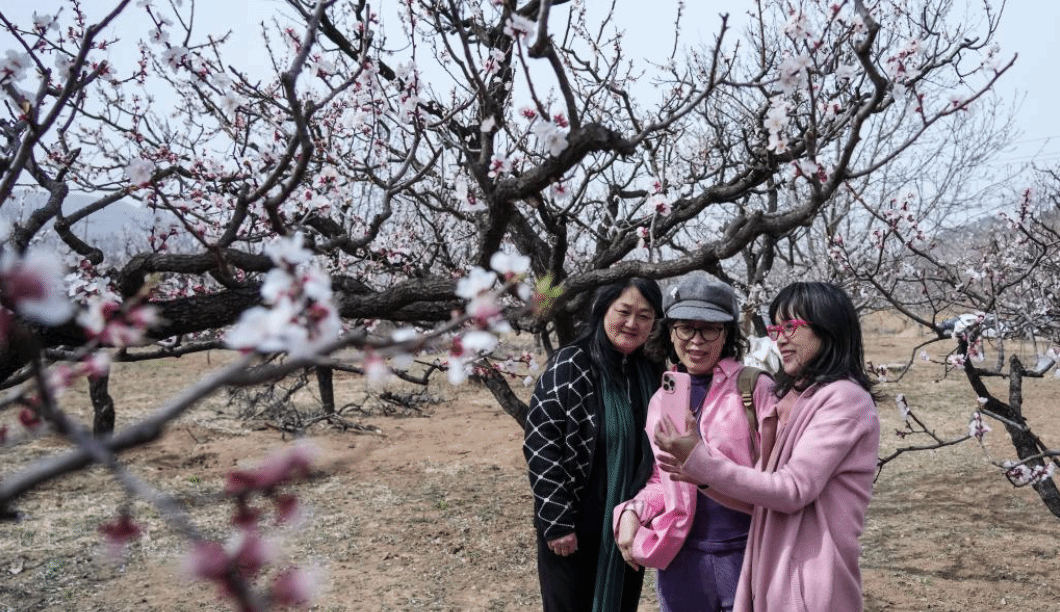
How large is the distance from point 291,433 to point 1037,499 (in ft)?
22.5

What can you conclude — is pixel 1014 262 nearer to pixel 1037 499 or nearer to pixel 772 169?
pixel 1037 499

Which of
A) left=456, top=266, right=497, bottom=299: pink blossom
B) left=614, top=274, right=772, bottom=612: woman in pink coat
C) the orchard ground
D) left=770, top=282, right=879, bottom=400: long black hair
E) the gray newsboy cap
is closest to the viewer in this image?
left=456, top=266, right=497, bottom=299: pink blossom

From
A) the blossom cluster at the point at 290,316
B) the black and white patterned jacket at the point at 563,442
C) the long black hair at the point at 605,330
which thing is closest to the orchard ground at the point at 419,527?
the black and white patterned jacket at the point at 563,442

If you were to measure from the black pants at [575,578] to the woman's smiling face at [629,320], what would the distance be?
58cm

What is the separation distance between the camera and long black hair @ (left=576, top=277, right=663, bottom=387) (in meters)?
2.26

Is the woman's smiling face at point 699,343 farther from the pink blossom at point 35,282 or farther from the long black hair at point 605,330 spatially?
the pink blossom at point 35,282

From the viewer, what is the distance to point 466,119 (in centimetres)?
521

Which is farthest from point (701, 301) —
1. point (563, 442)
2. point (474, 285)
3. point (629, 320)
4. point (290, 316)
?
point (290, 316)

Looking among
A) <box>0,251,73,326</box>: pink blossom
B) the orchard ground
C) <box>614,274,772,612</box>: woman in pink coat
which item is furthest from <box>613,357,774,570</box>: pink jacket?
<box>0,251,73,326</box>: pink blossom

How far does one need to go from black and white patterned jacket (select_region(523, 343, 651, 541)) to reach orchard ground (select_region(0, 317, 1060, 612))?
0.60 m

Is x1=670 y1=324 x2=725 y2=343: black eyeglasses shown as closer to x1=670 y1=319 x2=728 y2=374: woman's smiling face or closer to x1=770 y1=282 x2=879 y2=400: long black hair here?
x1=670 y1=319 x2=728 y2=374: woman's smiling face

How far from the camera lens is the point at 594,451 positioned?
2.23m

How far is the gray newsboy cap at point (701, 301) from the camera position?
201 cm

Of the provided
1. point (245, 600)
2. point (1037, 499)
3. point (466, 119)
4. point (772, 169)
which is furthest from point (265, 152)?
point (1037, 499)
